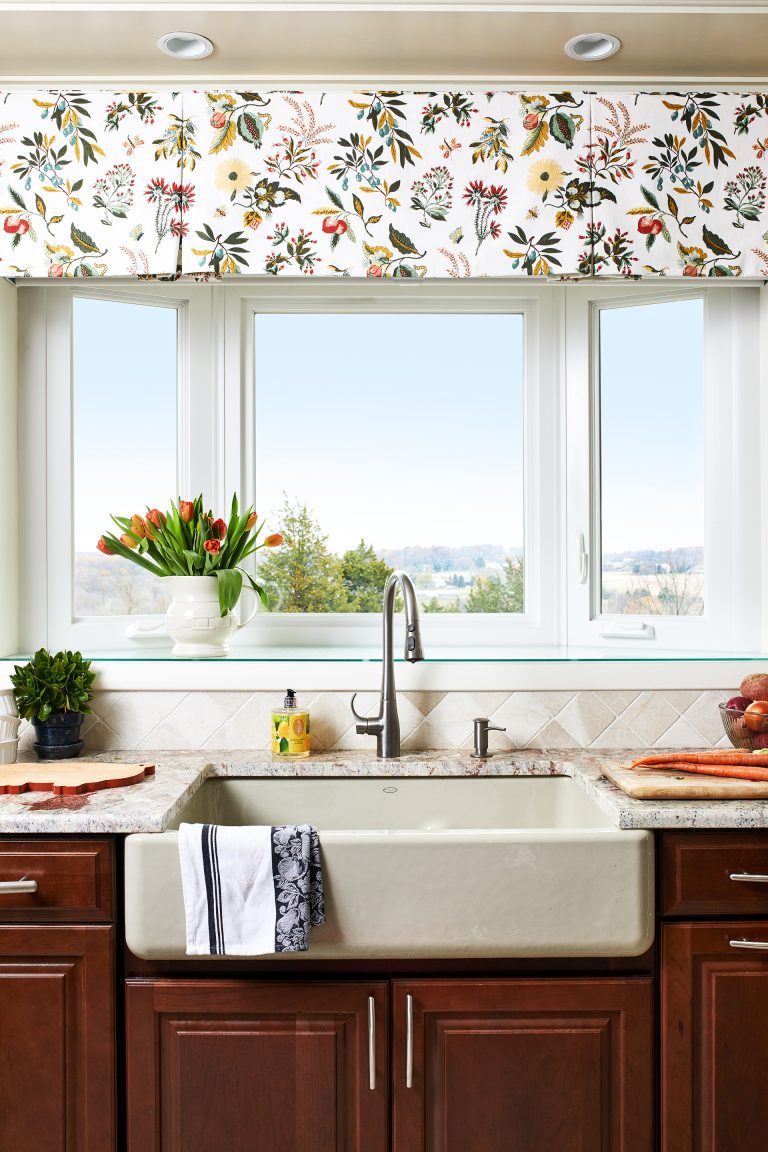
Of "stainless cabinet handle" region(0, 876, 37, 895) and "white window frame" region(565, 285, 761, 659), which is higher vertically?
"white window frame" region(565, 285, 761, 659)

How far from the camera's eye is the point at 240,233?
1.92 m

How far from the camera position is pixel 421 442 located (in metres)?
2.29

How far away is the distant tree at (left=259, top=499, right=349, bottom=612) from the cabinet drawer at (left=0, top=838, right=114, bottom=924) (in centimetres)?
95

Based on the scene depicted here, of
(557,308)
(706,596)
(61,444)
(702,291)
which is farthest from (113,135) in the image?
(706,596)

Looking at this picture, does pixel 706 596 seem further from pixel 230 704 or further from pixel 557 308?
pixel 230 704

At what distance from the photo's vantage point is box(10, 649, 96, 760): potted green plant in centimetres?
183

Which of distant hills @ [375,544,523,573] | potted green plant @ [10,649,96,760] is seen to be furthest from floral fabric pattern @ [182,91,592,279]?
potted green plant @ [10,649,96,760]

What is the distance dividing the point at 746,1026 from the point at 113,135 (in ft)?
7.24

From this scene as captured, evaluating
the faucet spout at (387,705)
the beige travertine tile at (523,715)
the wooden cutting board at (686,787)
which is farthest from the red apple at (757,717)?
the faucet spout at (387,705)

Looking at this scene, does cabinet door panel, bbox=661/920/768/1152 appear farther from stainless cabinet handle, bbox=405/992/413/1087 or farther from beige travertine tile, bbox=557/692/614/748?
beige travertine tile, bbox=557/692/614/748

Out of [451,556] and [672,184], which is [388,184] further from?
[451,556]

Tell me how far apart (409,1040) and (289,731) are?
674mm

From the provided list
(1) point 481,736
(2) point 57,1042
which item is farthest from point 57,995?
(1) point 481,736

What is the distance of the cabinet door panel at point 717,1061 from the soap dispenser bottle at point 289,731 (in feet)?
2.79
